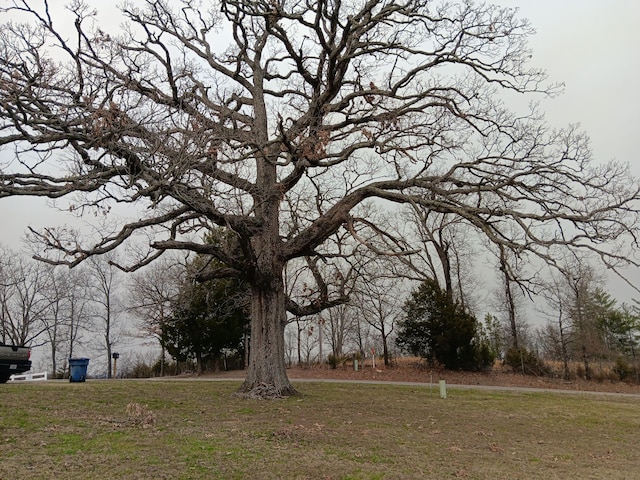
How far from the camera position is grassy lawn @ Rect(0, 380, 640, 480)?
5828 millimetres

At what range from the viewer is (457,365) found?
29953 millimetres

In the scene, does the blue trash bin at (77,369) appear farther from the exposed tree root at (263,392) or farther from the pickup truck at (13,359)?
the exposed tree root at (263,392)

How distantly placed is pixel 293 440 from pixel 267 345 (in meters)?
5.66

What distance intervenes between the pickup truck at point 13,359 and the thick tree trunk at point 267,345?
302 inches

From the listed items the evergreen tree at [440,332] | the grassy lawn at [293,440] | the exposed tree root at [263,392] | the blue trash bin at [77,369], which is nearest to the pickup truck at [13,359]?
the grassy lawn at [293,440]

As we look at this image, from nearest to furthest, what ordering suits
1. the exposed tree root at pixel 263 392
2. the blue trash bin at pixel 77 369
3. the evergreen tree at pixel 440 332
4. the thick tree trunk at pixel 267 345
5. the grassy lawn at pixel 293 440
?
the grassy lawn at pixel 293 440, the exposed tree root at pixel 263 392, the thick tree trunk at pixel 267 345, the blue trash bin at pixel 77 369, the evergreen tree at pixel 440 332

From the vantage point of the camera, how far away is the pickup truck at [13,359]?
14.6 meters

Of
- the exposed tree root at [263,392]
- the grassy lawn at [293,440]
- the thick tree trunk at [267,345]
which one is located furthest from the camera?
the thick tree trunk at [267,345]

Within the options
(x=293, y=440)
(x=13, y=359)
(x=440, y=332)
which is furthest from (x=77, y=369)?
(x=440, y=332)

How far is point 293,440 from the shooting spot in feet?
24.8

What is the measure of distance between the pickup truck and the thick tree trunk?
7.66 m

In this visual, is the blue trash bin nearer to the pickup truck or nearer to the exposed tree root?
the pickup truck

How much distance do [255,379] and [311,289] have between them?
420 centimetres

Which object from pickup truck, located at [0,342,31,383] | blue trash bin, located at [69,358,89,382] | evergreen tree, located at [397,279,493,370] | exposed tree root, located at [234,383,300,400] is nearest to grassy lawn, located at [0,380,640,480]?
exposed tree root, located at [234,383,300,400]
